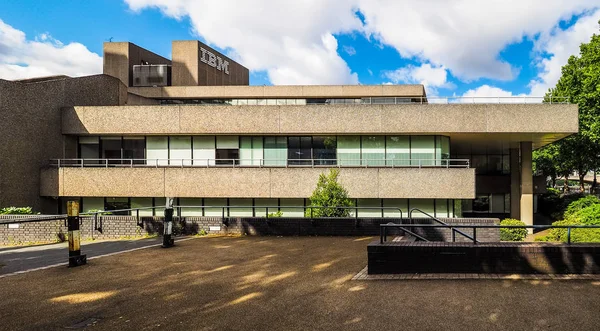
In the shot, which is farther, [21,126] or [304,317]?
[21,126]

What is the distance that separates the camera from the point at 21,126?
20156 mm

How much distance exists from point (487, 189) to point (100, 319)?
3454cm

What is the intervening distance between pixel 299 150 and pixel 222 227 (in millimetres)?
7951

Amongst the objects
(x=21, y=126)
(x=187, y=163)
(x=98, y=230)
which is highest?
(x=21, y=126)

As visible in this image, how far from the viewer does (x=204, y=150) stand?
2181cm

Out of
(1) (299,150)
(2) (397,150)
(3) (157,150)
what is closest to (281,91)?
(1) (299,150)

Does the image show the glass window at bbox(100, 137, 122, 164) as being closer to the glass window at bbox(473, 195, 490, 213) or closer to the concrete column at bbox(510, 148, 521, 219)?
the concrete column at bbox(510, 148, 521, 219)

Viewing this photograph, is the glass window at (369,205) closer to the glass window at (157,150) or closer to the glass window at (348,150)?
the glass window at (348,150)

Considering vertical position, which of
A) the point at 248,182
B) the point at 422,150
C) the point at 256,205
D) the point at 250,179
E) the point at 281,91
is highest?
the point at 281,91

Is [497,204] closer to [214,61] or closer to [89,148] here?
[214,61]

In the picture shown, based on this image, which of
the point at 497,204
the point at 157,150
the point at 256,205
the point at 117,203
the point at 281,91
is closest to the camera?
the point at 256,205

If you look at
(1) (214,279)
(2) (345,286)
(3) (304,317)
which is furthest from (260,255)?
(3) (304,317)

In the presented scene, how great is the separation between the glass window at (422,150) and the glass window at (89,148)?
1858cm

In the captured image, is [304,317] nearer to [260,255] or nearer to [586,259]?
[260,255]
